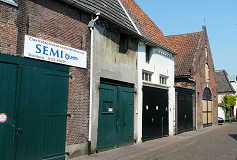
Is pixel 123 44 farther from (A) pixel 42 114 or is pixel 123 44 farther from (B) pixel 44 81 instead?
(A) pixel 42 114

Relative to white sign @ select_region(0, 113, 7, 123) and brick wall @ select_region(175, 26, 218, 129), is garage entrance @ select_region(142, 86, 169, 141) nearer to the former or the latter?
brick wall @ select_region(175, 26, 218, 129)

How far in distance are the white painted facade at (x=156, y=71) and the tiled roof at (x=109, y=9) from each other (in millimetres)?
1897

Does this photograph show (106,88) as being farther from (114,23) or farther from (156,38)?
(156,38)

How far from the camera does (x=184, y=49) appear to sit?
23.4m

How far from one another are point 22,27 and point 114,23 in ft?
15.6

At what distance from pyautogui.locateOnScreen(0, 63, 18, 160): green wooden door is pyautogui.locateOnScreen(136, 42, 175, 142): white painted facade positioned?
7.37 m

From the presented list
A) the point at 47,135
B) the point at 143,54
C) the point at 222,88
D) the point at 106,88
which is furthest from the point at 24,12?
the point at 222,88

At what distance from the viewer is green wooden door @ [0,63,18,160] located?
20.6 feet

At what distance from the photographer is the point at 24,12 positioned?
278 inches

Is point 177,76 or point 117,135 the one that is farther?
point 177,76

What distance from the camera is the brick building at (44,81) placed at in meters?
6.57

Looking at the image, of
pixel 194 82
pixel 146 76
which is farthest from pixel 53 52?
pixel 194 82

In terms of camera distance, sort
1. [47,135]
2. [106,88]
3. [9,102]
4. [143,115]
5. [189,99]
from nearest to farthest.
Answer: [9,102] → [47,135] → [106,88] → [143,115] → [189,99]

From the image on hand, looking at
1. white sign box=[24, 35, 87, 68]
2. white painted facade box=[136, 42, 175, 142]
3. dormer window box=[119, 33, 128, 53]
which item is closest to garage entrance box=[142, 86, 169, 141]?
white painted facade box=[136, 42, 175, 142]
